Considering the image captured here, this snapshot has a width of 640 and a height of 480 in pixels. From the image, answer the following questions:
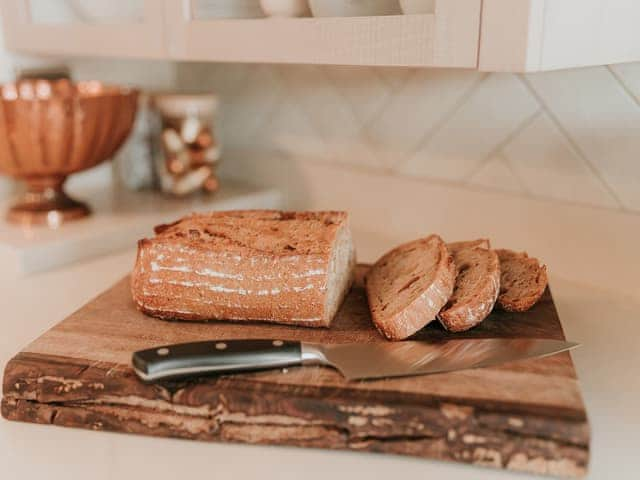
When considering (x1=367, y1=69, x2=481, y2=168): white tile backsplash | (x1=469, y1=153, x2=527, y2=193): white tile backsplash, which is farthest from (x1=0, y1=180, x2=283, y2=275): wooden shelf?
(x1=469, y1=153, x2=527, y2=193): white tile backsplash

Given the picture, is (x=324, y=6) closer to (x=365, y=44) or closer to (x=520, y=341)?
(x=365, y=44)

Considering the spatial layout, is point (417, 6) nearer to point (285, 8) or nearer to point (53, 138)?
point (285, 8)

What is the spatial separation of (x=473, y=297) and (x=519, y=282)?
0.13 metres

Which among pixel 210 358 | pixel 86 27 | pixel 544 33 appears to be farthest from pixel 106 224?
pixel 544 33

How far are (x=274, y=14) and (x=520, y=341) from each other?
53 centimetres

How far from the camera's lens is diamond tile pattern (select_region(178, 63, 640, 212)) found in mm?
1014

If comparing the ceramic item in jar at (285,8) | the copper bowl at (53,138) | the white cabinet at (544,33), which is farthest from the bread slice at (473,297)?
the copper bowl at (53,138)

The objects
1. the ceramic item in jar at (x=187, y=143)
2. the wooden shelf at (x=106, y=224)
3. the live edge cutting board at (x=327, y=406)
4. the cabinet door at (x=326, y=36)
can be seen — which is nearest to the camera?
the live edge cutting board at (x=327, y=406)

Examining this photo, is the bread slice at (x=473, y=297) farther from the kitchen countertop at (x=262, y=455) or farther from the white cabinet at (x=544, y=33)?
the white cabinet at (x=544, y=33)

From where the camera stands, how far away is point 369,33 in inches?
31.7

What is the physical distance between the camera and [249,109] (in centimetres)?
153

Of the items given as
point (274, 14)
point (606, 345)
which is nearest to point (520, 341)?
point (606, 345)

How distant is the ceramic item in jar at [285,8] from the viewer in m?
0.87

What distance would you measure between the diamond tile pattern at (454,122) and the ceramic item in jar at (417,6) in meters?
0.39
